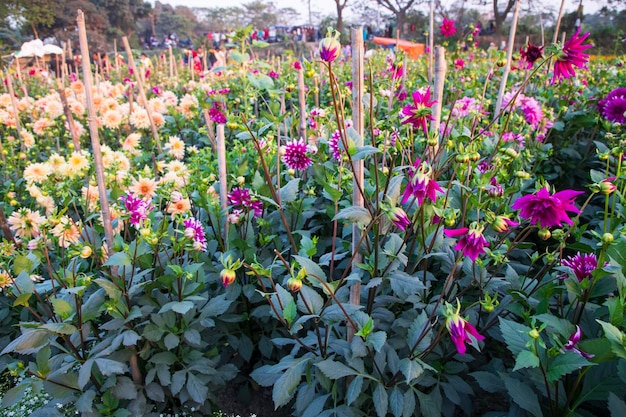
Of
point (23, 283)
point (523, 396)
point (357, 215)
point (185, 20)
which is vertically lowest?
point (523, 396)

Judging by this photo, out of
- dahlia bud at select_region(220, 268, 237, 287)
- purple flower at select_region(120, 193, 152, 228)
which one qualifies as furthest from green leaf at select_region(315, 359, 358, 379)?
purple flower at select_region(120, 193, 152, 228)

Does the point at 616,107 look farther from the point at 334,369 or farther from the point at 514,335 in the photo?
the point at 334,369

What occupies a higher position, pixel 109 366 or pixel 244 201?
pixel 244 201

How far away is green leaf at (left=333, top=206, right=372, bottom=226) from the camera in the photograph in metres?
1.06

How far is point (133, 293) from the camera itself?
1353mm

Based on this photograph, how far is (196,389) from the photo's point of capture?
136 centimetres

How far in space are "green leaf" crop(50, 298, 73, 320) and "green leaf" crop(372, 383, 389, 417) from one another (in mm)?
910

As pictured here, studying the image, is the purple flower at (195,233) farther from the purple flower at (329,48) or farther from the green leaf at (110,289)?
the purple flower at (329,48)

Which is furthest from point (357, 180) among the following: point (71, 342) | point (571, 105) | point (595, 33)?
point (595, 33)

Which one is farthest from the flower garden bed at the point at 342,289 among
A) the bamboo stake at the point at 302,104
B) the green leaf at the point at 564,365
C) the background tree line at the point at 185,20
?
the background tree line at the point at 185,20

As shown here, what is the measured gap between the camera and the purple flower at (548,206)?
36.9 inches

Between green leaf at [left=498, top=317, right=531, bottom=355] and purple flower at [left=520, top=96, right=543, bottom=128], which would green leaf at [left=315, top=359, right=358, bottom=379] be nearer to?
green leaf at [left=498, top=317, right=531, bottom=355]

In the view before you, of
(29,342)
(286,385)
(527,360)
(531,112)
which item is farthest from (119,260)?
(531,112)

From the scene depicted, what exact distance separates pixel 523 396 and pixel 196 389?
3.11 feet
